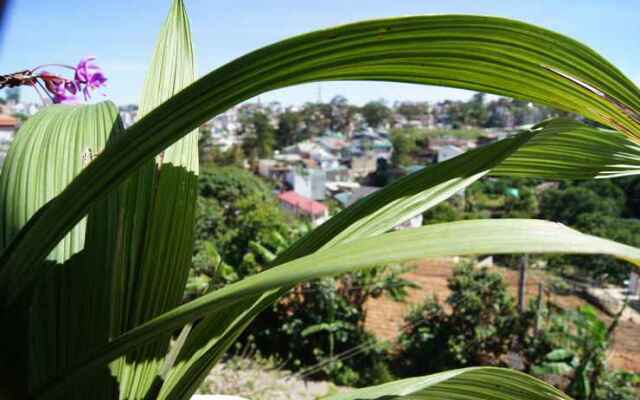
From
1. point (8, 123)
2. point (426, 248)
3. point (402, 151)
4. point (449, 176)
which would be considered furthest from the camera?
point (402, 151)

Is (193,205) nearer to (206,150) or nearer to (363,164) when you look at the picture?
(206,150)

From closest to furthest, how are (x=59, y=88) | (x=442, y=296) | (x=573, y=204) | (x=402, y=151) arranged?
(x=59, y=88) → (x=442, y=296) → (x=573, y=204) → (x=402, y=151)

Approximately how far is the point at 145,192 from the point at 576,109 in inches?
12.0

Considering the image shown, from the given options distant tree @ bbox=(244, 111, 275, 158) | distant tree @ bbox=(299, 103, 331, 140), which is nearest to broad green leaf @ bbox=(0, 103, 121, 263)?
distant tree @ bbox=(244, 111, 275, 158)

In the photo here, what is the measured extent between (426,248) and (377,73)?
9cm

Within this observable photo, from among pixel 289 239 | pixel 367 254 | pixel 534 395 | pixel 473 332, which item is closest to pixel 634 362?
pixel 473 332

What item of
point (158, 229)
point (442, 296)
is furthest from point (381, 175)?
point (158, 229)

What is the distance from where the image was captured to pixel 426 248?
0.55 feet

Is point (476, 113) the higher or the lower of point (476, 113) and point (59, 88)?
the higher

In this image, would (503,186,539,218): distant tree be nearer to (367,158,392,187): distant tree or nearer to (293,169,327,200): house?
(367,158,392,187): distant tree

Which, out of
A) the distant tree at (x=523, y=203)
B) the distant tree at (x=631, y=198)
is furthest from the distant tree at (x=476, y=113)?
the distant tree at (x=631, y=198)

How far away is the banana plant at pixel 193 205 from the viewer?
19cm

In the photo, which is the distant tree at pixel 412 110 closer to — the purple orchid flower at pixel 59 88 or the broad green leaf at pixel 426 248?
the purple orchid flower at pixel 59 88

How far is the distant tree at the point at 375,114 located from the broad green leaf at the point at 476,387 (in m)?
44.0
